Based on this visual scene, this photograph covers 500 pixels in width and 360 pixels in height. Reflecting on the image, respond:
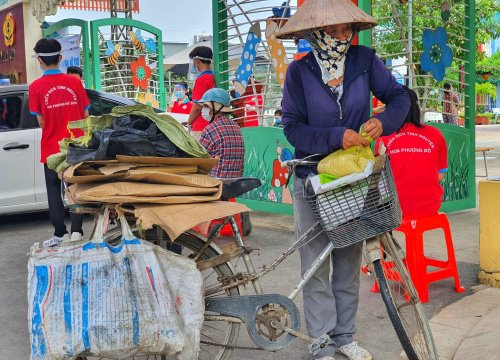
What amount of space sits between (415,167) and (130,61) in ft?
31.5

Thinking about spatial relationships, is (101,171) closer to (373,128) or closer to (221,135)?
(373,128)

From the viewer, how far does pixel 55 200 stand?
6.65 metres

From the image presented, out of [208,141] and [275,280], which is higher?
[208,141]

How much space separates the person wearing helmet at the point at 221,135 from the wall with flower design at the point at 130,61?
7.19 metres

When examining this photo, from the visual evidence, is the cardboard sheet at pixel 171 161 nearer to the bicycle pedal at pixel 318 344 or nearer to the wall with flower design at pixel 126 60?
the bicycle pedal at pixel 318 344

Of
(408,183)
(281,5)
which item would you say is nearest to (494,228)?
(408,183)

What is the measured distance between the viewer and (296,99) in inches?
149

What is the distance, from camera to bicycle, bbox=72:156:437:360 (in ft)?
11.2

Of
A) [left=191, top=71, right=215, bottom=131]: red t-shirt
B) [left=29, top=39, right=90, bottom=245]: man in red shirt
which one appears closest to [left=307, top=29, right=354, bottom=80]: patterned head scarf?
[left=29, top=39, right=90, bottom=245]: man in red shirt

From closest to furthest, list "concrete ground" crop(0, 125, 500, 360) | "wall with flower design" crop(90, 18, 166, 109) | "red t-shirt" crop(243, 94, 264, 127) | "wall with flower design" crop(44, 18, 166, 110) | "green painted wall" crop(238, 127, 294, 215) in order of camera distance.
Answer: "concrete ground" crop(0, 125, 500, 360)
"green painted wall" crop(238, 127, 294, 215)
"red t-shirt" crop(243, 94, 264, 127)
"wall with flower design" crop(44, 18, 166, 110)
"wall with flower design" crop(90, 18, 166, 109)

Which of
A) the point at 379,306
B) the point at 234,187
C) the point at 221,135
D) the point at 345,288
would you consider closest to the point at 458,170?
the point at 221,135

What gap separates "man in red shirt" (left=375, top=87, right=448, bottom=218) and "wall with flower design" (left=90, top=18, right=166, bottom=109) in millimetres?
8873

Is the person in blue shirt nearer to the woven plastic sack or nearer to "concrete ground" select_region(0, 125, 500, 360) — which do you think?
"concrete ground" select_region(0, 125, 500, 360)

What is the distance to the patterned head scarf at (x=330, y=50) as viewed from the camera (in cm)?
371
